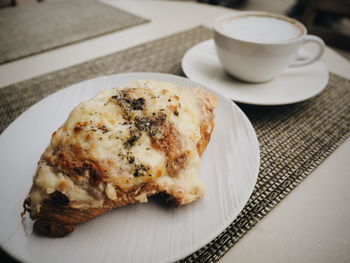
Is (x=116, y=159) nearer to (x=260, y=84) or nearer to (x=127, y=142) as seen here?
(x=127, y=142)

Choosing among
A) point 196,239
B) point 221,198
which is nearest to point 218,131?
point 221,198

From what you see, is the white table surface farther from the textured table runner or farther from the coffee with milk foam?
the coffee with milk foam

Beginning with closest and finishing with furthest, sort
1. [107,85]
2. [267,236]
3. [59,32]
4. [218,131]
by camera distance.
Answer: [267,236] → [218,131] → [107,85] → [59,32]

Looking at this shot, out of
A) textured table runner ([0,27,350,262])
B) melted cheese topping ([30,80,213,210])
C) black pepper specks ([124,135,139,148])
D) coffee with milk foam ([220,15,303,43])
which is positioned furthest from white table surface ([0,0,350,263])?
coffee with milk foam ([220,15,303,43])

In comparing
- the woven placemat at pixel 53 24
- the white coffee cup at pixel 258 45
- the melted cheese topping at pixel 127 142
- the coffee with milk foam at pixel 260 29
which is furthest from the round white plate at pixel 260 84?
the woven placemat at pixel 53 24

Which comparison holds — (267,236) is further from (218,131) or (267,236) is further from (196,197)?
(218,131)

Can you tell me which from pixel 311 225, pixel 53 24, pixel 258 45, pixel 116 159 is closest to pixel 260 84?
pixel 258 45

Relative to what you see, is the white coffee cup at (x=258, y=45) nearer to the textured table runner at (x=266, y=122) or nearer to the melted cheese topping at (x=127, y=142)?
the textured table runner at (x=266, y=122)
